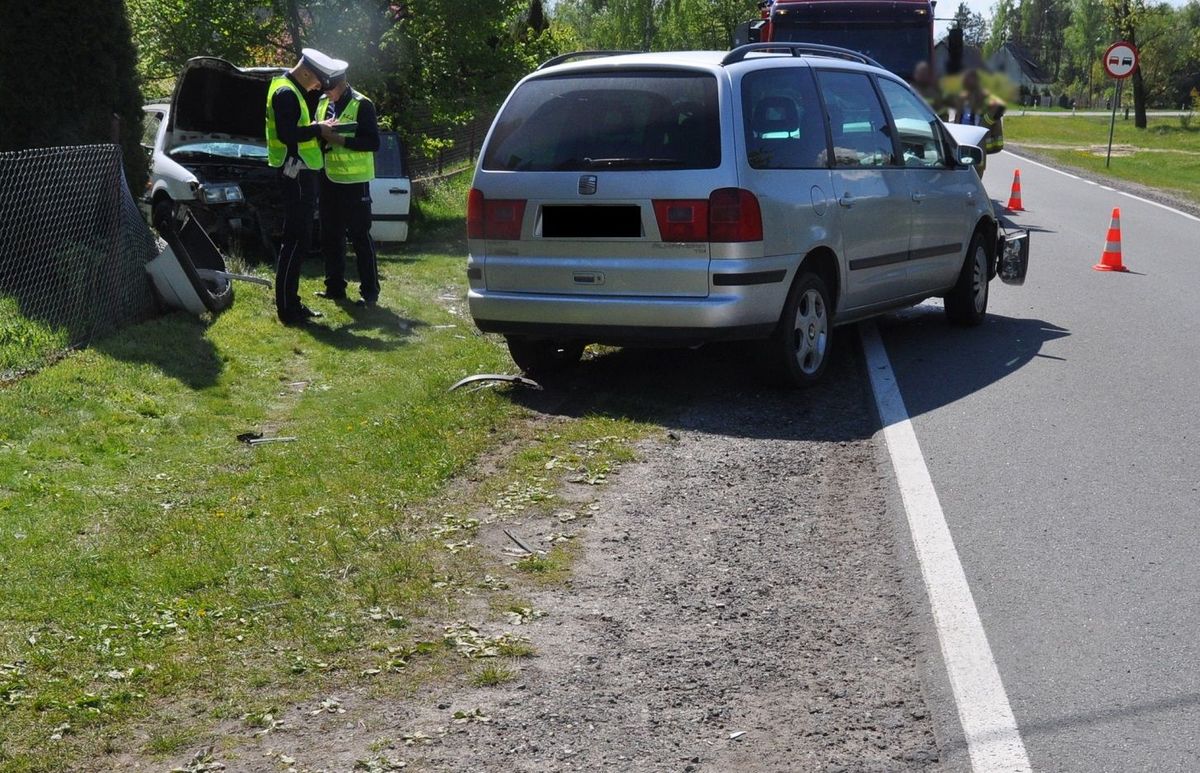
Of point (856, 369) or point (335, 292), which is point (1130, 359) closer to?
point (856, 369)

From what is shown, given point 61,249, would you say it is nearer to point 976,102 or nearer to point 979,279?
point 979,279

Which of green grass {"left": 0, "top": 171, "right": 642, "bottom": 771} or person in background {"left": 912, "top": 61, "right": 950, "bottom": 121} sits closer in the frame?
person in background {"left": 912, "top": 61, "right": 950, "bottom": 121}

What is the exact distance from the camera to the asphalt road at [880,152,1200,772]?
4.15 metres

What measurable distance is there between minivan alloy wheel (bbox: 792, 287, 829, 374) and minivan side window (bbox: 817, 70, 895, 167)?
87cm

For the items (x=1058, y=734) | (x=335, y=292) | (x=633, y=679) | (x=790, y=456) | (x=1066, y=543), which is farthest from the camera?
(x=335, y=292)

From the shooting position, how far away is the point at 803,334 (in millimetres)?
8703

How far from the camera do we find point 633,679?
441cm

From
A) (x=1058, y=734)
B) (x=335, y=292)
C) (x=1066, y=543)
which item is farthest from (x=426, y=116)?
(x=1058, y=734)

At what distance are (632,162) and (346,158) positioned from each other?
4309 millimetres

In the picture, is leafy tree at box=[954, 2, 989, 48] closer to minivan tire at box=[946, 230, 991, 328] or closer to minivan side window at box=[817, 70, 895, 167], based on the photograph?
minivan side window at box=[817, 70, 895, 167]

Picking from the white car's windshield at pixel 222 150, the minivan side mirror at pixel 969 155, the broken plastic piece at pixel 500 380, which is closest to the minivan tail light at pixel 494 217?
the broken plastic piece at pixel 500 380

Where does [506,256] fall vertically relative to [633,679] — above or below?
above

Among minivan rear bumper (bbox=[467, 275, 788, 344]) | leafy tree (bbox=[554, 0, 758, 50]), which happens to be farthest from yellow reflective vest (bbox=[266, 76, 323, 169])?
leafy tree (bbox=[554, 0, 758, 50])

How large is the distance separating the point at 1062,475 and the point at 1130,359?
340cm
